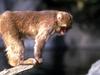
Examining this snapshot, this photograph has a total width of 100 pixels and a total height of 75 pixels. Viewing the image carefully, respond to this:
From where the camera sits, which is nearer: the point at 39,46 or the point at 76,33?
the point at 39,46

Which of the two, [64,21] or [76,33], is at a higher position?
[64,21]

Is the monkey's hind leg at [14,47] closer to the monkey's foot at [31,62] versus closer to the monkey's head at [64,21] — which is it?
the monkey's foot at [31,62]

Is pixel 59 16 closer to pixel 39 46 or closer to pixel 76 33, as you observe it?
pixel 39 46

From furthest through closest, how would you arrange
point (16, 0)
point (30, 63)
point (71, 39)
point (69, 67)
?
point (71, 39), point (16, 0), point (69, 67), point (30, 63)

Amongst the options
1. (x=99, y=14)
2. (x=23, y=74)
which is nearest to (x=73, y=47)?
(x=99, y=14)

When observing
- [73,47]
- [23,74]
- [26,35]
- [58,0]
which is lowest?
[73,47]

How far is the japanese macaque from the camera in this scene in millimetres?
1929

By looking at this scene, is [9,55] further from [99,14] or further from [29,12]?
[99,14]

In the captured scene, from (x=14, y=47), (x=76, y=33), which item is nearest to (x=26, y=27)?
(x=14, y=47)

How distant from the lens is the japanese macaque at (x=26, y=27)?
193 centimetres

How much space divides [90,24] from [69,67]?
230 centimetres

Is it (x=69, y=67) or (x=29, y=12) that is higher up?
(x=29, y=12)

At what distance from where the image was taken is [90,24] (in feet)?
28.8

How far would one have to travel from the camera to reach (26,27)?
1.94m
